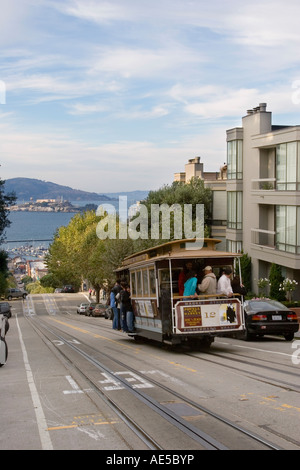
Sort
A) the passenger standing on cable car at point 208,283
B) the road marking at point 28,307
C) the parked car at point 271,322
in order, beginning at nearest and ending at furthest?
the passenger standing on cable car at point 208,283
the parked car at point 271,322
the road marking at point 28,307

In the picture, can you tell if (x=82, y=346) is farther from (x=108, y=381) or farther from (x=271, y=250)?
(x=271, y=250)

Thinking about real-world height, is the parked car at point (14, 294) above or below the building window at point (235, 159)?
below

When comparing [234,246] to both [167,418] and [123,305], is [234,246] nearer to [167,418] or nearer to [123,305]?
[123,305]

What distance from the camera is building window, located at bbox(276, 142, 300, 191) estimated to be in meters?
31.9

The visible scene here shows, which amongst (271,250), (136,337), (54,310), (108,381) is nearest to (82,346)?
(136,337)

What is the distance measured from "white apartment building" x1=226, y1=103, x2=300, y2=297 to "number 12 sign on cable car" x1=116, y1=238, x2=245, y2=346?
16172mm

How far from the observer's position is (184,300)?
15.6 m

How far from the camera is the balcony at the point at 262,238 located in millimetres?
38531

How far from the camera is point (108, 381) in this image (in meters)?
11.7

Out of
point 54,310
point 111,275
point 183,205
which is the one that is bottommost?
point 54,310

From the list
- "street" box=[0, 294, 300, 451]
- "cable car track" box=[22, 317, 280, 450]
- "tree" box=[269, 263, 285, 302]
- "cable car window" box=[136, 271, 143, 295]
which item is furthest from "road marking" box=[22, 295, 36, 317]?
"cable car track" box=[22, 317, 280, 450]

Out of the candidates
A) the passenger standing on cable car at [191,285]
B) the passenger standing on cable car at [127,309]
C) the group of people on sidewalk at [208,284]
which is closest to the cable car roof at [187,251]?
the group of people on sidewalk at [208,284]

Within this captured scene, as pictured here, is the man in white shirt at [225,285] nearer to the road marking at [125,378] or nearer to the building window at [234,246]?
the road marking at [125,378]

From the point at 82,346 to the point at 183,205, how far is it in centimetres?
3098
